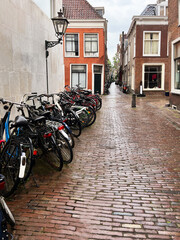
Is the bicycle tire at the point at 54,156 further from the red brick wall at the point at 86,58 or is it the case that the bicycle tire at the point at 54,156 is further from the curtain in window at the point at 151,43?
the curtain in window at the point at 151,43

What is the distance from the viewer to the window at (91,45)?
23.4m

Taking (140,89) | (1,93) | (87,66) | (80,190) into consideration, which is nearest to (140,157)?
(80,190)

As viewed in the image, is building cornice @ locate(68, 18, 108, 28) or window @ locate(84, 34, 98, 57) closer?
building cornice @ locate(68, 18, 108, 28)

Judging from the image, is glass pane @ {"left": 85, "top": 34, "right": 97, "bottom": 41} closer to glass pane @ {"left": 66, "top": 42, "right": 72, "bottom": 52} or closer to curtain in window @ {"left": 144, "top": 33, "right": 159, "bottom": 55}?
glass pane @ {"left": 66, "top": 42, "right": 72, "bottom": 52}

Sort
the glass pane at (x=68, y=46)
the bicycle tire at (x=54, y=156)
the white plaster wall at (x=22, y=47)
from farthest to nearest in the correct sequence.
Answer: the glass pane at (x=68, y=46), the white plaster wall at (x=22, y=47), the bicycle tire at (x=54, y=156)

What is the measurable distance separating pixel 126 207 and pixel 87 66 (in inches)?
843

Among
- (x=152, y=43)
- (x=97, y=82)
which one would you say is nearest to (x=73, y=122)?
(x=97, y=82)

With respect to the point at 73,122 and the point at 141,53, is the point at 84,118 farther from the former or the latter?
the point at 141,53

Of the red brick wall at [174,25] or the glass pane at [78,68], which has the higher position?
the red brick wall at [174,25]

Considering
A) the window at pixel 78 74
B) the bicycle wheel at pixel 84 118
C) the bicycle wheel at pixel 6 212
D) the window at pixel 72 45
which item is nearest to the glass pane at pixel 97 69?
the window at pixel 78 74

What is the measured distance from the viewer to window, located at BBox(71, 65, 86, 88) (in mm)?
24112

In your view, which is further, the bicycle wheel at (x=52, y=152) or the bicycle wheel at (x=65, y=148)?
the bicycle wheel at (x=65, y=148)

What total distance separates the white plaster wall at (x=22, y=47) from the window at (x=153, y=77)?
14322 mm

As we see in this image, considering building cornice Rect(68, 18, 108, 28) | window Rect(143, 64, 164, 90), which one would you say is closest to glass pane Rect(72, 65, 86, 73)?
building cornice Rect(68, 18, 108, 28)
